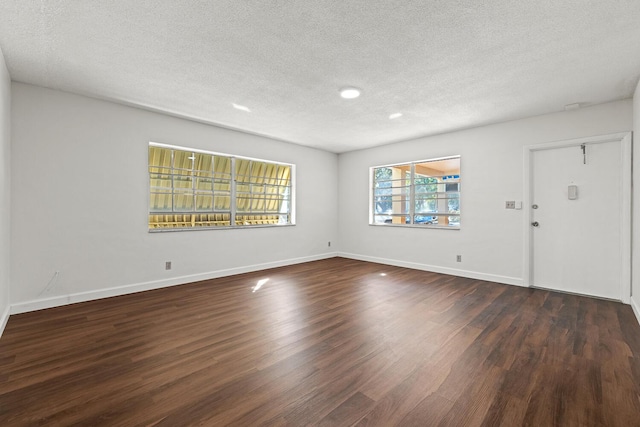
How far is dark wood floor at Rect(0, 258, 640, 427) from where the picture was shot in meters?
1.61

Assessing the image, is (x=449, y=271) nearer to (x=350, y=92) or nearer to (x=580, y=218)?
(x=580, y=218)

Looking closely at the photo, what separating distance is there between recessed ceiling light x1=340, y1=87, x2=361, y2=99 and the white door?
9.73ft

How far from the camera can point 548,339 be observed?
2.55 meters

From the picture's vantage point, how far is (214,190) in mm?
4957

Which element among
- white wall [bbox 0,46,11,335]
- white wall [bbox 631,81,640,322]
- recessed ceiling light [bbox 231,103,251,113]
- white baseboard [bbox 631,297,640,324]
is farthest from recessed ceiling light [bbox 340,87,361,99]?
white baseboard [bbox 631,297,640,324]

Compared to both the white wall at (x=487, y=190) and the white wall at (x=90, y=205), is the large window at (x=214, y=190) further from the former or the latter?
the white wall at (x=487, y=190)

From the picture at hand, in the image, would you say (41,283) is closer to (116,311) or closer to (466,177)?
(116,311)

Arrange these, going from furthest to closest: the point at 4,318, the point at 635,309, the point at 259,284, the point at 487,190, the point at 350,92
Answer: the point at 487,190 → the point at 259,284 → the point at 350,92 → the point at 635,309 → the point at 4,318

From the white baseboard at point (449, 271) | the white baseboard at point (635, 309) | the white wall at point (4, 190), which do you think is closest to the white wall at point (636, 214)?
the white baseboard at point (635, 309)

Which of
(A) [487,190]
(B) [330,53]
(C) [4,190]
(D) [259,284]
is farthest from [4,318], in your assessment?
(A) [487,190]

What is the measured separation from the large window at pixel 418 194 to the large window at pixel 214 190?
6.56 ft

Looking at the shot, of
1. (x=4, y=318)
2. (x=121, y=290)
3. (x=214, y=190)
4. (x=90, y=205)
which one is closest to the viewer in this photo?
(x=4, y=318)

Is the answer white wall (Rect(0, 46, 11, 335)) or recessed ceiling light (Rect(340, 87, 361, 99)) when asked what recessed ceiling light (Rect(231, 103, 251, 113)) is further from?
white wall (Rect(0, 46, 11, 335))

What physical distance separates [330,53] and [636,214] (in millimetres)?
3821
